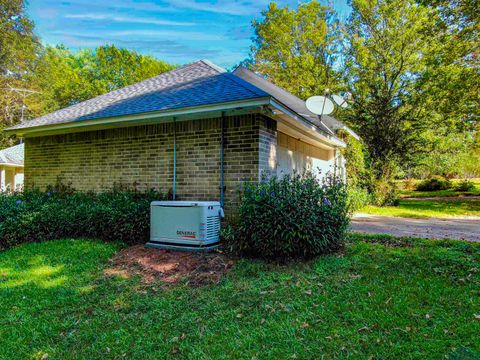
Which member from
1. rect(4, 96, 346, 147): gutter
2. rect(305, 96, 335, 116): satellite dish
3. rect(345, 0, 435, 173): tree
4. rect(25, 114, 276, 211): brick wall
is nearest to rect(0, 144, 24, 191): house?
rect(25, 114, 276, 211): brick wall

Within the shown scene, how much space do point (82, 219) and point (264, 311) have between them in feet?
16.3

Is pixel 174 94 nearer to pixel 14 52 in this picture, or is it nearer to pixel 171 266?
pixel 171 266

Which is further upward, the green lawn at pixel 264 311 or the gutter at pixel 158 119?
the gutter at pixel 158 119

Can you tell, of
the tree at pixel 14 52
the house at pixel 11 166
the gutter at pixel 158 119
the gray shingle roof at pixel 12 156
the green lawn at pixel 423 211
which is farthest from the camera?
the tree at pixel 14 52

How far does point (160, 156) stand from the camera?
7.22 meters

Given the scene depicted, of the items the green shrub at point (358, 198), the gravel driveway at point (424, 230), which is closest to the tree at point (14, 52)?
the green shrub at point (358, 198)

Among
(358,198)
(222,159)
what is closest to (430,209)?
(358,198)

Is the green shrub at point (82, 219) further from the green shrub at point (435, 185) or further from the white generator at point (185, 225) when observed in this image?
the green shrub at point (435, 185)

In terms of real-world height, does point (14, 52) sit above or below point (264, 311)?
above

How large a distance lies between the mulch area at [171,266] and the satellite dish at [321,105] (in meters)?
5.09

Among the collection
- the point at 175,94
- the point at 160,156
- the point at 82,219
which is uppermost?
the point at 175,94

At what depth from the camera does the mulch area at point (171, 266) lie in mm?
4639

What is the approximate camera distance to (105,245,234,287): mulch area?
464 cm

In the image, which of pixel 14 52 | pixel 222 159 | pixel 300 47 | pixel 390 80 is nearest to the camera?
pixel 222 159
